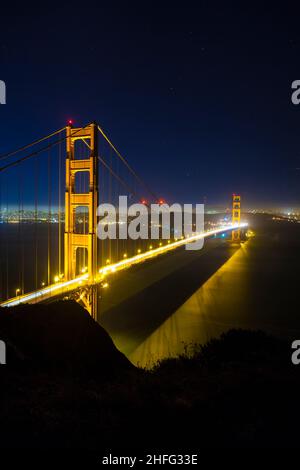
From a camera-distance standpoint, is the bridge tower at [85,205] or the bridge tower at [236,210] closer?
the bridge tower at [85,205]

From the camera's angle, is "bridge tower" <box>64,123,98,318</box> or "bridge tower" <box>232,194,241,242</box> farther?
"bridge tower" <box>232,194,241,242</box>

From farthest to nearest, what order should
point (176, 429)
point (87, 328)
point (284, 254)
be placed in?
point (284, 254) → point (87, 328) → point (176, 429)

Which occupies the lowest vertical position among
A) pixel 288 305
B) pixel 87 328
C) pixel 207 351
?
pixel 288 305

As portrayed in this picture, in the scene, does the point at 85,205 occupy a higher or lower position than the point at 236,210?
lower

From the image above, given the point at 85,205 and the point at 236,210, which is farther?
the point at 236,210

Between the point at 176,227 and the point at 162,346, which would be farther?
the point at 176,227
